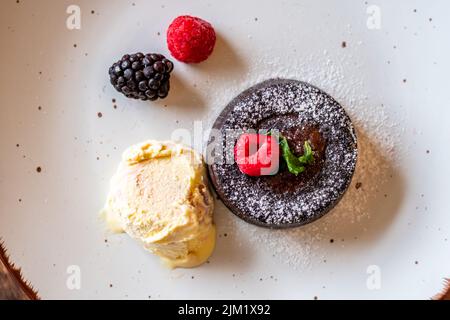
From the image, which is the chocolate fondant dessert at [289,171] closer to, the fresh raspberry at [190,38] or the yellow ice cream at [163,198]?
the yellow ice cream at [163,198]

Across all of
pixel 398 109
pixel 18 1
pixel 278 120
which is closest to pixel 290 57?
pixel 278 120

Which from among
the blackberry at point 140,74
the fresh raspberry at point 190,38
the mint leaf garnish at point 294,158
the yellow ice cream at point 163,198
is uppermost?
the fresh raspberry at point 190,38

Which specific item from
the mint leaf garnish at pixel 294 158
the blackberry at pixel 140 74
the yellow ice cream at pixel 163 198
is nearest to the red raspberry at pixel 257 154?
the mint leaf garnish at pixel 294 158

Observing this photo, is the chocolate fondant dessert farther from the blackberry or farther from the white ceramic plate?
the blackberry

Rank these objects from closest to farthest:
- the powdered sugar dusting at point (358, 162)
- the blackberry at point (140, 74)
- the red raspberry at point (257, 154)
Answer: the red raspberry at point (257, 154) < the blackberry at point (140, 74) < the powdered sugar dusting at point (358, 162)

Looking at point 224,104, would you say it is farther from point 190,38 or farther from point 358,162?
point 358,162
